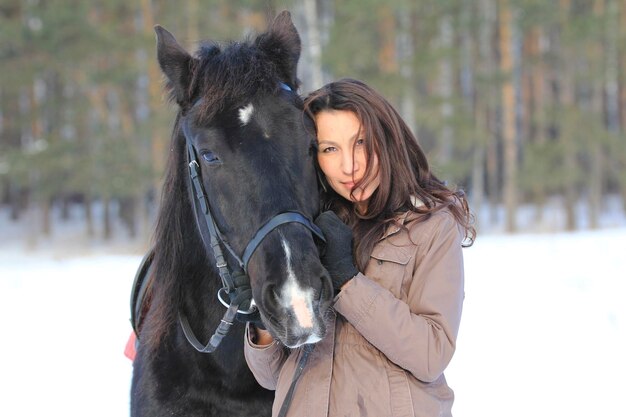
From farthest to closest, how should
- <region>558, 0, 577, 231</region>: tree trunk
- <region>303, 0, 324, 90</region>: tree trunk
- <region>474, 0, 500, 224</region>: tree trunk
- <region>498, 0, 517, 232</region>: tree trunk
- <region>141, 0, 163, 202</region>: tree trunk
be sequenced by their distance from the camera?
<region>474, 0, 500, 224</region>: tree trunk → <region>558, 0, 577, 231</region>: tree trunk → <region>498, 0, 517, 232</region>: tree trunk → <region>141, 0, 163, 202</region>: tree trunk → <region>303, 0, 324, 90</region>: tree trunk

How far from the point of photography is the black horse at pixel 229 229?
179 cm

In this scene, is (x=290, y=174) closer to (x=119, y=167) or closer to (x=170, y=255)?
(x=170, y=255)

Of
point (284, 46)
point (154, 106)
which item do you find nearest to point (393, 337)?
point (284, 46)

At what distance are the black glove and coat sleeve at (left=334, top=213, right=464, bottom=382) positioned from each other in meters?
0.04

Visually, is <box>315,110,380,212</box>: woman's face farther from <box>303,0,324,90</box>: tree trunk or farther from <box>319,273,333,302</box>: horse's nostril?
<box>303,0,324,90</box>: tree trunk

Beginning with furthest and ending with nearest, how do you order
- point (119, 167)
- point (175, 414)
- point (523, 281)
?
point (119, 167) < point (523, 281) < point (175, 414)

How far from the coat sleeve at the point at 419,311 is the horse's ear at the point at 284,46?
0.81 m

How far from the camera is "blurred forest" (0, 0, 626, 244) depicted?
57.2 ft

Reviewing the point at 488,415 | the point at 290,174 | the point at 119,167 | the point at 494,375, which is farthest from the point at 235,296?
the point at 119,167

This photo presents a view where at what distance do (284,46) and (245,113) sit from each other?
15.6 inches

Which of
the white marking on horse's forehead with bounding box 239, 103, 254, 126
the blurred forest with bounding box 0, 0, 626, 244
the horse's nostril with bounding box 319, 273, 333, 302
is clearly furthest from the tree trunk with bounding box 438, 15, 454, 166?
the horse's nostril with bounding box 319, 273, 333, 302

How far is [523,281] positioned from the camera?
9.18m

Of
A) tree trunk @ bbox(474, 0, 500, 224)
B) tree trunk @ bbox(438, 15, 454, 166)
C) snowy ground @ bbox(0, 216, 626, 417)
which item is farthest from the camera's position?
tree trunk @ bbox(474, 0, 500, 224)

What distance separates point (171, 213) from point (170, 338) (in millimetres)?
475
